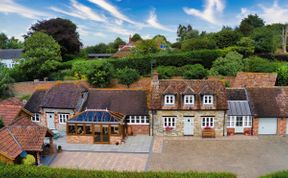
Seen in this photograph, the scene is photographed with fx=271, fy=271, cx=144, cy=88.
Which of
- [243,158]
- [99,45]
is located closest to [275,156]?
[243,158]

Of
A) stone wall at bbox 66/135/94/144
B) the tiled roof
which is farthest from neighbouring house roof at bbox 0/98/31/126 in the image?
stone wall at bbox 66/135/94/144

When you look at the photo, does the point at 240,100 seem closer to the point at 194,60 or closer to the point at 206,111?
the point at 206,111

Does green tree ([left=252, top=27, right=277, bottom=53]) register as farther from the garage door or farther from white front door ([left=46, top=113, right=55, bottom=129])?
white front door ([left=46, top=113, right=55, bottom=129])

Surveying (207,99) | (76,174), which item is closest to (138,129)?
(207,99)

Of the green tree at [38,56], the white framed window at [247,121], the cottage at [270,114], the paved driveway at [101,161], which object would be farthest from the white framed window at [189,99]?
the green tree at [38,56]

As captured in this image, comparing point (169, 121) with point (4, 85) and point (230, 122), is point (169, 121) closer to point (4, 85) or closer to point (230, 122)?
point (230, 122)

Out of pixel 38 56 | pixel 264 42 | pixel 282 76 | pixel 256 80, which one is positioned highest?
pixel 264 42
